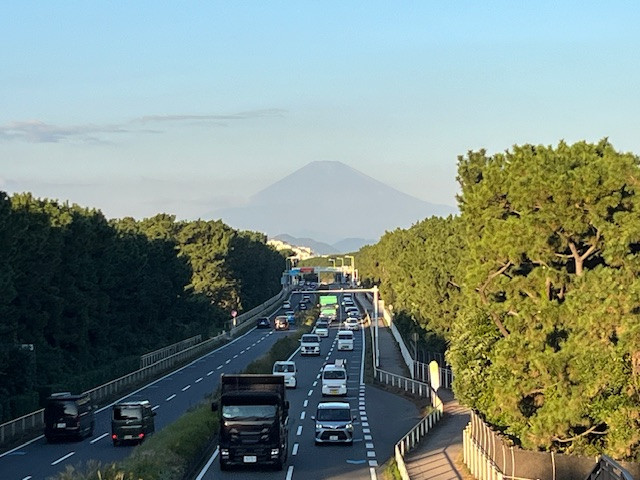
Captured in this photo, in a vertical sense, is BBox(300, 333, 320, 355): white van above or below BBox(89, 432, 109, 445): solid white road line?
above

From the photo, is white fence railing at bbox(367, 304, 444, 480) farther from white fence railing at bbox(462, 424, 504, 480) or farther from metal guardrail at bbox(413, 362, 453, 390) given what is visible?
white fence railing at bbox(462, 424, 504, 480)

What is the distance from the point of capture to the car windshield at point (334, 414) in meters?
36.5

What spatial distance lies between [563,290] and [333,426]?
1369 centimetres

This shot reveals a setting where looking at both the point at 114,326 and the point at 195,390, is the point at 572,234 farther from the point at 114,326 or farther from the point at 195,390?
the point at 114,326

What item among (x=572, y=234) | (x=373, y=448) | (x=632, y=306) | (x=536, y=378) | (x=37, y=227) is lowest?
(x=373, y=448)

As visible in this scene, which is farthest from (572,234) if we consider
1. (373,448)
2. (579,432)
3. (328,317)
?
(328,317)

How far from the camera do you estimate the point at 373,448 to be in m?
36.2

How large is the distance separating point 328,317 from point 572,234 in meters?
104

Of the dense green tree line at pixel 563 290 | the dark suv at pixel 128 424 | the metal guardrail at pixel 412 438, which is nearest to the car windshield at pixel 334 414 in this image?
the metal guardrail at pixel 412 438

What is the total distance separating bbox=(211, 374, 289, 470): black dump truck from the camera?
29969 mm

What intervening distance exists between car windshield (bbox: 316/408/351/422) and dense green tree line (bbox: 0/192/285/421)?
46.2 feet

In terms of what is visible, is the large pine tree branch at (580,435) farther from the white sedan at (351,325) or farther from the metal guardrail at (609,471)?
the white sedan at (351,325)

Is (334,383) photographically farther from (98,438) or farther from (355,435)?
(98,438)

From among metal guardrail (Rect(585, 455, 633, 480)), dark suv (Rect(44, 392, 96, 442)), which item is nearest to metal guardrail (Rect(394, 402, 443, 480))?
metal guardrail (Rect(585, 455, 633, 480))
